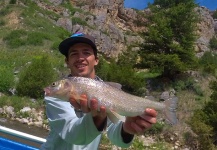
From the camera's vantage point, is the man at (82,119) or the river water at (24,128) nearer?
the man at (82,119)

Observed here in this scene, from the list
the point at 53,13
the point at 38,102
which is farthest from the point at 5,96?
the point at 53,13

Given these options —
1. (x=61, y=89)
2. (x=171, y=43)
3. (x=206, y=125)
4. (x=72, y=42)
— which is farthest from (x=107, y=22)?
(x=61, y=89)

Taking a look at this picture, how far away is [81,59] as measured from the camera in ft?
8.85

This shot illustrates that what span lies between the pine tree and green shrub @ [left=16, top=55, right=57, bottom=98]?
20.4 feet

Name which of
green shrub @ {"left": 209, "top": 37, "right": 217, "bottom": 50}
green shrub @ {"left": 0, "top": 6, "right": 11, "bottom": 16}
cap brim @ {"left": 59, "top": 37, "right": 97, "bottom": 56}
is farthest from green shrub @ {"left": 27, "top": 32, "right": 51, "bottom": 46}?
green shrub @ {"left": 209, "top": 37, "right": 217, "bottom": 50}

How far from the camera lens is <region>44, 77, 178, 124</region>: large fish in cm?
217

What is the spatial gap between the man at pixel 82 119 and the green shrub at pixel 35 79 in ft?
43.1

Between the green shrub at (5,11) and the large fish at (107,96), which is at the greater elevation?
the green shrub at (5,11)

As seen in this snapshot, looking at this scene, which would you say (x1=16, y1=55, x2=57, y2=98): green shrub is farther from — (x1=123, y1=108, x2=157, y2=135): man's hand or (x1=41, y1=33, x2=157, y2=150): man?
(x1=123, y1=108, x2=157, y2=135): man's hand

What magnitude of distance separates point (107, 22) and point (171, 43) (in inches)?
1134

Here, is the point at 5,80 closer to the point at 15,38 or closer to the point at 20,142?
the point at 15,38

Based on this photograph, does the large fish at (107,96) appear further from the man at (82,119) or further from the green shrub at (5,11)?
the green shrub at (5,11)

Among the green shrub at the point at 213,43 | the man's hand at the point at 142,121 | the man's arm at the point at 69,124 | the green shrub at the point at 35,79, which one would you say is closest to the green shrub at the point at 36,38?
the green shrub at the point at 35,79

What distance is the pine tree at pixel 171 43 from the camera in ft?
63.3
